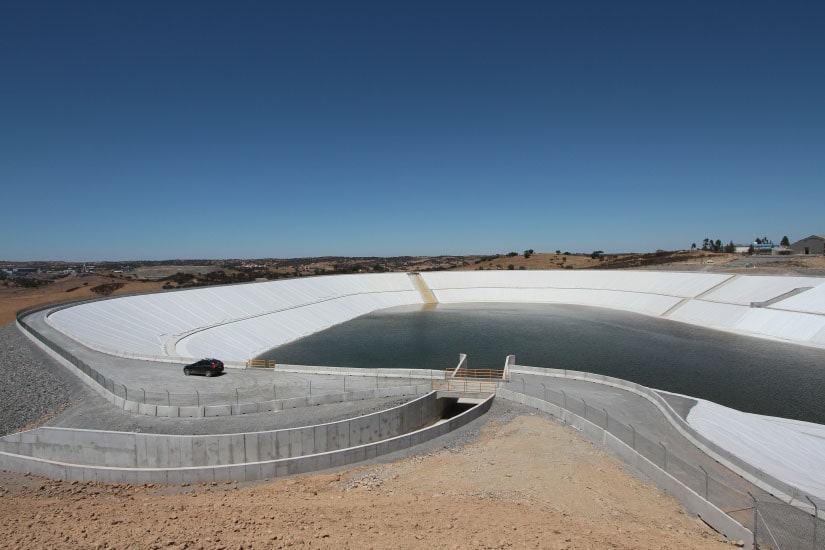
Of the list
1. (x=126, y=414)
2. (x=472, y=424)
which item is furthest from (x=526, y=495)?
(x=126, y=414)

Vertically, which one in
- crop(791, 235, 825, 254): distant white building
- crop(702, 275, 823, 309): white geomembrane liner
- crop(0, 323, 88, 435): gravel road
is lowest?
crop(0, 323, 88, 435): gravel road

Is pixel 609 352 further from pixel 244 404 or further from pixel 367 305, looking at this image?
pixel 367 305

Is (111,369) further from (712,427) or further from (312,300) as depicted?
(312,300)

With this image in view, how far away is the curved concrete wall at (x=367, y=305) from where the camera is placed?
3759 centimetres

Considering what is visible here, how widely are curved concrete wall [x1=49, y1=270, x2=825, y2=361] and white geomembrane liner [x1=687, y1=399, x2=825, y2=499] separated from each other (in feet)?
87.1

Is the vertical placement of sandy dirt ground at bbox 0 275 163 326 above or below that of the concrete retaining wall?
above

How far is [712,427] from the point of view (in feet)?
62.4

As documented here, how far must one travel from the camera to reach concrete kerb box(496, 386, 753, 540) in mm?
11836

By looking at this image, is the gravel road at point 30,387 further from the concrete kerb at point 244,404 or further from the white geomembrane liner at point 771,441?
the white geomembrane liner at point 771,441

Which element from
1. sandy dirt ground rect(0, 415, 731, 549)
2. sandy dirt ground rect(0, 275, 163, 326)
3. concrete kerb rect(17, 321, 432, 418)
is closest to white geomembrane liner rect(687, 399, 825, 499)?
sandy dirt ground rect(0, 415, 731, 549)

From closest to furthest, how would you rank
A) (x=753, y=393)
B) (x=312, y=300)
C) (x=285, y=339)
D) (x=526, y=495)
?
(x=526, y=495), (x=753, y=393), (x=285, y=339), (x=312, y=300)

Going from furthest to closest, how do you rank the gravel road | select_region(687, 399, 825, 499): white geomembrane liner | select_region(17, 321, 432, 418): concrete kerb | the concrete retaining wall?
the gravel road → select_region(17, 321, 432, 418): concrete kerb → select_region(687, 399, 825, 499): white geomembrane liner → the concrete retaining wall

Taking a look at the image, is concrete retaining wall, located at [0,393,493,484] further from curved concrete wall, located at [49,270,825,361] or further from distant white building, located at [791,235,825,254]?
distant white building, located at [791,235,825,254]

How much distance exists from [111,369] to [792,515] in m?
29.7
